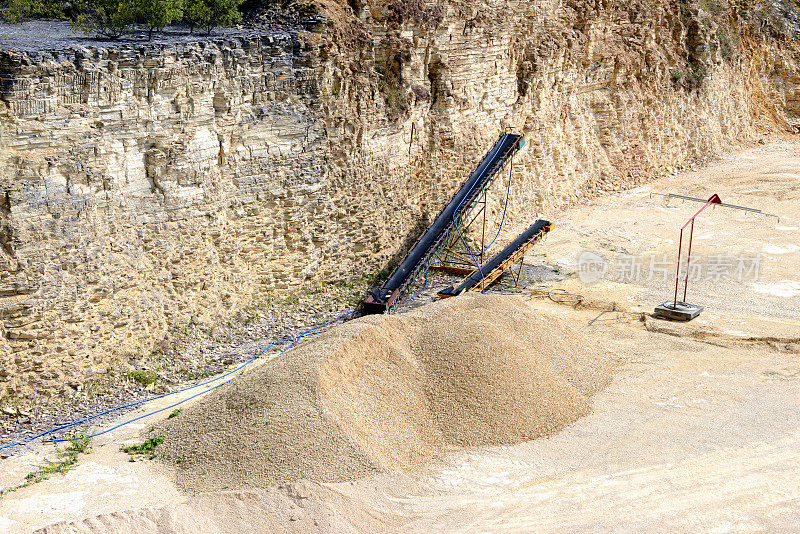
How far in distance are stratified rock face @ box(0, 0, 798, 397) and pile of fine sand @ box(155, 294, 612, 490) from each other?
299 centimetres

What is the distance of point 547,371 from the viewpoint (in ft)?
51.8

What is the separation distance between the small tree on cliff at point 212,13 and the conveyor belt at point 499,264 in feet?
25.2

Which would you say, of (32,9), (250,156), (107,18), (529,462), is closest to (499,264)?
(250,156)

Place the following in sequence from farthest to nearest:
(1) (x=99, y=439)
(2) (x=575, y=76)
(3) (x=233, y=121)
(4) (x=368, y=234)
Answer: (2) (x=575, y=76) → (4) (x=368, y=234) → (3) (x=233, y=121) → (1) (x=99, y=439)

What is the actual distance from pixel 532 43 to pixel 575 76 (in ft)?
9.98

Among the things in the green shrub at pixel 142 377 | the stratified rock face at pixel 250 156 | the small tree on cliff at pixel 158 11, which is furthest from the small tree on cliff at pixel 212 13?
the green shrub at pixel 142 377

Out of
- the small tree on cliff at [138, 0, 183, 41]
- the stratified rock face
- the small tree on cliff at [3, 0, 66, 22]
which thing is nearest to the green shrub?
the stratified rock face

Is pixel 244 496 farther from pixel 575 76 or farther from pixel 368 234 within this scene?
pixel 575 76

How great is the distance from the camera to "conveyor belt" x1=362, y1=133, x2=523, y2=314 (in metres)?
19.5

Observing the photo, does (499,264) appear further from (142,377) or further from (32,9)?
(32,9)

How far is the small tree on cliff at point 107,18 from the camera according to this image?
17891 millimetres

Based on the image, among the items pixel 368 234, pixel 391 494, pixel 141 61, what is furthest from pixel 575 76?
pixel 391 494

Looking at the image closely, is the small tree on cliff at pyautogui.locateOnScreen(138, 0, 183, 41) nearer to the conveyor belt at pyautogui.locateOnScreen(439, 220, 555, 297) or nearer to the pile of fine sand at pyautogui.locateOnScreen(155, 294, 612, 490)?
the pile of fine sand at pyautogui.locateOnScreen(155, 294, 612, 490)

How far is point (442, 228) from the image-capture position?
2131 centimetres
